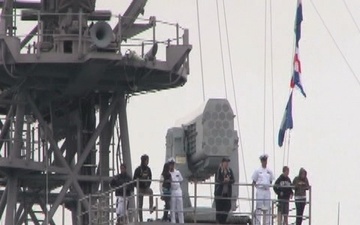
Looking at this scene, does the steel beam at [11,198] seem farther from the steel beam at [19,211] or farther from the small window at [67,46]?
the small window at [67,46]

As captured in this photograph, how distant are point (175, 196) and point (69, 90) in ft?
28.9

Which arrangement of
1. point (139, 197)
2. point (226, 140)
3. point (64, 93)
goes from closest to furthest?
point (139, 197)
point (226, 140)
point (64, 93)

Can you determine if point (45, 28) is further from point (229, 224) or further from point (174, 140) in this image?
point (229, 224)

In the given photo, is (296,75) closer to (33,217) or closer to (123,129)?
(123,129)

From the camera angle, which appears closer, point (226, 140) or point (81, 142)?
point (226, 140)

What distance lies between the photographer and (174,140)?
228 feet

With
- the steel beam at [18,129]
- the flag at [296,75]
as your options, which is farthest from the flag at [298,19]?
the steel beam at [18,129]

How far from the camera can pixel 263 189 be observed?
210 ft

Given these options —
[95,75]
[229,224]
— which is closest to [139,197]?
[229,224]

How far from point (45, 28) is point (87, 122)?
3.09m

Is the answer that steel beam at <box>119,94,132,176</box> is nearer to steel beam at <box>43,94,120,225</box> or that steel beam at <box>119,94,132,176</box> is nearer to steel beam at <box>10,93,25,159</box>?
steel beam at <box>43,94,120,225</box>

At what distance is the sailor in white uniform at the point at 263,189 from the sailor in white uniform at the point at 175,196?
1772 mm

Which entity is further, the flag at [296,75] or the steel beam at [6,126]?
the steel beam at [6,126]

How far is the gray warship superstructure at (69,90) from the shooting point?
228 feet
